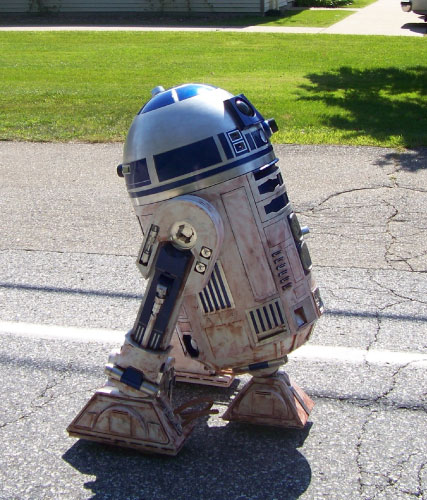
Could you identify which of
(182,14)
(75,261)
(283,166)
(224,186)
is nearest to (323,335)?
(224,186)

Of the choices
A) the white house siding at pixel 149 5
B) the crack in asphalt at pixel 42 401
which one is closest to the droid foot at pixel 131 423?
the crack in asphalt at pixel 42 401

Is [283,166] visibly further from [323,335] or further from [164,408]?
[164,408]

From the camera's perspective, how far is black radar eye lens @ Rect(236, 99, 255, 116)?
3344 millimetres

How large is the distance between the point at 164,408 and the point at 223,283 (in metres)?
0.61

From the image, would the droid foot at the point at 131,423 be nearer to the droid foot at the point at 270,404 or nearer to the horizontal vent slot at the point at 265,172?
the droid foot at the point at 270,404

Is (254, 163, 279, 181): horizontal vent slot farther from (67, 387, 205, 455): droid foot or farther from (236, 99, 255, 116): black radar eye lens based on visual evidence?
(67, 387, 205, 455): droid foot

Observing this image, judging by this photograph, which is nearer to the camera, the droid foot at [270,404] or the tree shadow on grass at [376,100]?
the droid foot at [270,404]

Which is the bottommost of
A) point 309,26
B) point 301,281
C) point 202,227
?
point 309,26

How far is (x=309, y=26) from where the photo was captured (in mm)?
19922

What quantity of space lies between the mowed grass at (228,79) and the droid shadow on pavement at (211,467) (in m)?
5.47

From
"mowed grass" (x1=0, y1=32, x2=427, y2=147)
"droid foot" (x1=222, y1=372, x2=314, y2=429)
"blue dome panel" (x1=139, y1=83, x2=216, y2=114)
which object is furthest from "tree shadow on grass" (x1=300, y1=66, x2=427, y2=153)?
"blue dome panel" (x1=139, y1=83, x2=216, y2=114)

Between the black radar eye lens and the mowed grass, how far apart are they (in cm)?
536

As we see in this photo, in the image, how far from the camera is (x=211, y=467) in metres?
3.44

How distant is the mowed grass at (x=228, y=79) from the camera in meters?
9.44
